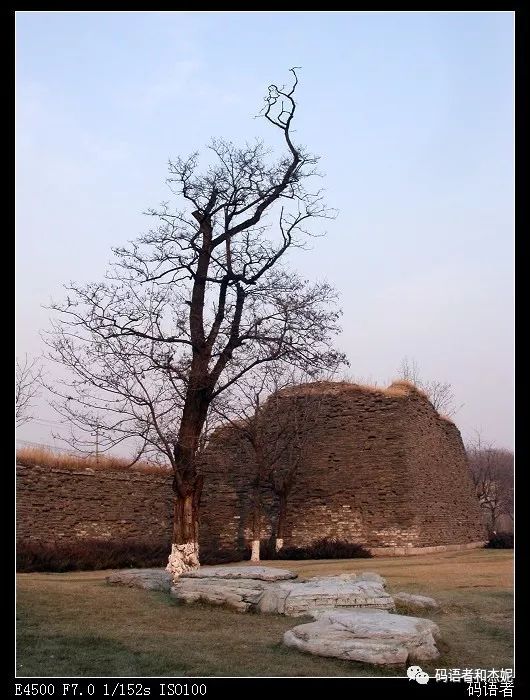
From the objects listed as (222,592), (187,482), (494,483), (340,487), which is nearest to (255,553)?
(340,487)

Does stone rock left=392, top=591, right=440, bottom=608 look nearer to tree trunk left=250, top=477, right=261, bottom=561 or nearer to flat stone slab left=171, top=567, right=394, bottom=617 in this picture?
flat stone slab left=171, top=567, right=394, bottom=617

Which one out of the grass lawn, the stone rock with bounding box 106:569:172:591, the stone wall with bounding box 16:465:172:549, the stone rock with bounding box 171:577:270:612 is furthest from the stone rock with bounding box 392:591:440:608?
the stone wall with bounding box 16:465:172:549

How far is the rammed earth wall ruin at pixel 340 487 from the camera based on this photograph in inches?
1070

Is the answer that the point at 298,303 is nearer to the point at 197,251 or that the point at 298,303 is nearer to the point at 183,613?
the point at 197,251

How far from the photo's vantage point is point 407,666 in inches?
294

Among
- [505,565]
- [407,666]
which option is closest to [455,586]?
[505,565]

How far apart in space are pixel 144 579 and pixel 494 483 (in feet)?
169

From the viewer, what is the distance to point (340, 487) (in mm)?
28781

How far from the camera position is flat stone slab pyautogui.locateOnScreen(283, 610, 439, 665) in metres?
7.40

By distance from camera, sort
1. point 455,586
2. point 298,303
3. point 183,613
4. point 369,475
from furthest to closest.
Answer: point 369,475 → point 298,303 → point 455,586 → point 183,613

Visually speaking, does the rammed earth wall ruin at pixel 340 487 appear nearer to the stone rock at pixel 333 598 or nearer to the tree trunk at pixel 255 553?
the tree trunk at pixel 255 553

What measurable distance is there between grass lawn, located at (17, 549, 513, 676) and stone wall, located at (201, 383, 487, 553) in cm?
1407

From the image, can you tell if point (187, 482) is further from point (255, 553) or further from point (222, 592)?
point (255, 553)

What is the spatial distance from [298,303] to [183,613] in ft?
24.0
